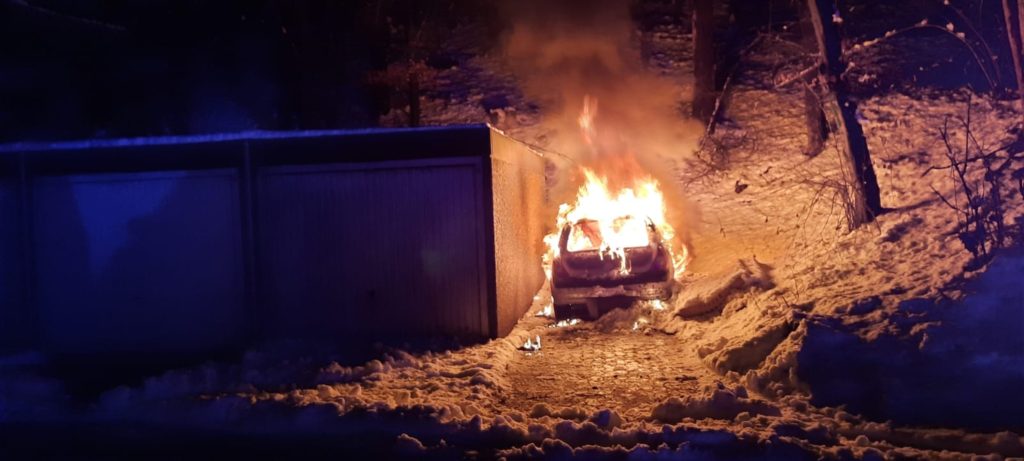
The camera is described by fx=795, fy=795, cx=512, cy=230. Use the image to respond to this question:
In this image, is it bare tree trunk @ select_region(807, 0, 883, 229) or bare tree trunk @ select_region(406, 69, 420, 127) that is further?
bare tree trunk @ select_region(406, 69, 420, 127)

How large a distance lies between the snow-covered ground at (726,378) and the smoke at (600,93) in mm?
7086

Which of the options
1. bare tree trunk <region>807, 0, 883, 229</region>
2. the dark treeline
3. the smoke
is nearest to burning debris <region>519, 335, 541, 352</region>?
bare tree trunk <region>807, 0, 883, 229</region>

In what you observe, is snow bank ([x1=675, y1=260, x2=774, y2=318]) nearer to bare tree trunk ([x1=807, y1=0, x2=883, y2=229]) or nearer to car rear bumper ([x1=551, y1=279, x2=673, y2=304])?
car rear bumper ([x1=551, y1=279, x2=673, y2=304])

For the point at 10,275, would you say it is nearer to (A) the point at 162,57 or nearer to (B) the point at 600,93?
(A) the point at 162,57

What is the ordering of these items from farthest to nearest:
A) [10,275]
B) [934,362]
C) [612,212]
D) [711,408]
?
1. [612,212]
2. [10,275]
3. [934,362]
4. [711,408]

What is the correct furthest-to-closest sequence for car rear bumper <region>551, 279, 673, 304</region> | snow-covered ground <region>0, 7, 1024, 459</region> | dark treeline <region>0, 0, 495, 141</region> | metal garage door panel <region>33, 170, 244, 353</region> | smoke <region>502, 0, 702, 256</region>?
smoke <region>502, 0, 702, 256</region> < dark treeline <region>0, 0, 495, 141</region> < car rear bumper <region>551, 279, 673, 304</region> < metal garage door panel <region>33, 170, 244, 353</region> < snow-covered ground <region>0, 7, 1024, 459</region>

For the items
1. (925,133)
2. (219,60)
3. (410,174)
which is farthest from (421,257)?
(219,60)

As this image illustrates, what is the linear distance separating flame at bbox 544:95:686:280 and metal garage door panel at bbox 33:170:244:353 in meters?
4.85

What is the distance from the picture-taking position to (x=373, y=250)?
10875mm

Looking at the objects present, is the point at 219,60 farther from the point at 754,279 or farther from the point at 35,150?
the point at 754,279

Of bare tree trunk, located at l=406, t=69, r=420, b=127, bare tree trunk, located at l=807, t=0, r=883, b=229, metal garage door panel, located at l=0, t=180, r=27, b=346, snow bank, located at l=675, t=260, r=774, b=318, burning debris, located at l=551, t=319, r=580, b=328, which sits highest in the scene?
bare tree trunk, located at l=406, t=69, r=420, b=127

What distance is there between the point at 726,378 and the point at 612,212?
7472 mm

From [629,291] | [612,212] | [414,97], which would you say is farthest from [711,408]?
[414,97]

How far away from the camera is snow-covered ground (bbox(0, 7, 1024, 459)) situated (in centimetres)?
627
